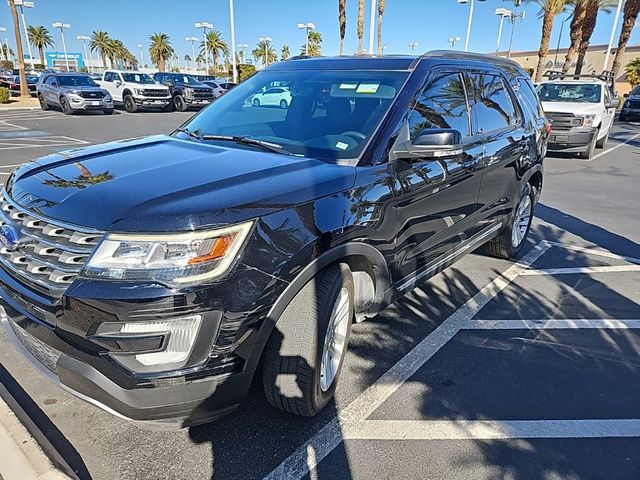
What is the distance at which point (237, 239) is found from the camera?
1964mm

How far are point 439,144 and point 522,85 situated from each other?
2927 millimetres

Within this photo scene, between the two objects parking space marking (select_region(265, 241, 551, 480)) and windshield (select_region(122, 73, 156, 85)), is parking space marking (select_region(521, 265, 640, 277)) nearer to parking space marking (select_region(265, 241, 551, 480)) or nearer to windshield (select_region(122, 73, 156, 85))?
parking space marking (select_region(265, 241, 551, 480))

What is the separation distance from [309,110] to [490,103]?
1814 millimetres

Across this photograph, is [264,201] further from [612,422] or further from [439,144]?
[612,422]

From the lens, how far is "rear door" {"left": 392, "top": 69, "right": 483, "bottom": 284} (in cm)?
295

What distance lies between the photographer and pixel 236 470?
2246 millimetres

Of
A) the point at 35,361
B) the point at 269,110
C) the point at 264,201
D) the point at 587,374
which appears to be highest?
the point at 269,110

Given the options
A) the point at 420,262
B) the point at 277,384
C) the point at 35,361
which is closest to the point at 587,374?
the point at 420,262

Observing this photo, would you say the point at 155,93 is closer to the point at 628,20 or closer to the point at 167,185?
the point at 167,185

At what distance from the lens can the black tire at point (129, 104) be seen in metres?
22.3

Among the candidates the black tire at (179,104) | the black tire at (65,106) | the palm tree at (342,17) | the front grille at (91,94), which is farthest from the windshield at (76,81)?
the palm tree at (342,17)

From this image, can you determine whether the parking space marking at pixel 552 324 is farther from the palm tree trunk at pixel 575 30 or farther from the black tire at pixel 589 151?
the palm tree trunk at pixel 575 30

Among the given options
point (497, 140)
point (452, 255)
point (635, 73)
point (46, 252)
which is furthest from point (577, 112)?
point (635, 73)

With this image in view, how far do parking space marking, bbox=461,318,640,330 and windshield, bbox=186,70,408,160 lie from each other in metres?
1.79
